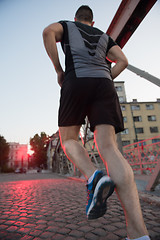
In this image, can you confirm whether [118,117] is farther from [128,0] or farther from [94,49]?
[128,0]

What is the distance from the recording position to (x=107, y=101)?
1.25 m

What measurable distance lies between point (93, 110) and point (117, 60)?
0.56m

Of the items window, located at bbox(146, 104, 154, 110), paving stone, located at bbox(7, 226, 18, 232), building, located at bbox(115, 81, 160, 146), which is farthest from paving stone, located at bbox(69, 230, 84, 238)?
window, located at bbox(146, 104, 154, 110)

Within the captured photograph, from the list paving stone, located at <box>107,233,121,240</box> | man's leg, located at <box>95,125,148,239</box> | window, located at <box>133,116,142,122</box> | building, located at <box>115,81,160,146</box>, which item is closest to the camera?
man's leg, located at <box>95,125,148,239</box>

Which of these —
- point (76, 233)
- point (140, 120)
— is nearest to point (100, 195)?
point (76, 233)

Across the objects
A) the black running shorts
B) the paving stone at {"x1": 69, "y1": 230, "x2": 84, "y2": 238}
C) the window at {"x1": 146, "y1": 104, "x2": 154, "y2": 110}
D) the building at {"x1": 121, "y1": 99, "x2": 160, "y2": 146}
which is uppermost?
the window at {"x1": 146, "y1": 104, "x2": 154, "y2": 110}

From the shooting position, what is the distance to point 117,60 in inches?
58.1

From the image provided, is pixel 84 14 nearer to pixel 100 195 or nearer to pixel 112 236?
pixel 100 195

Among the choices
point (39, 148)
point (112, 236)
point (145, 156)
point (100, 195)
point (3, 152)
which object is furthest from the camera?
point (39, 148)

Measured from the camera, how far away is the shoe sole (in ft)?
A: 3.28

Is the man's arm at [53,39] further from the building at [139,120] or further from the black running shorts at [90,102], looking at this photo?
the building at [139,120]

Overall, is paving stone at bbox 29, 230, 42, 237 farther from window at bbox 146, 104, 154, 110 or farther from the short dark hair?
window at bbox 146, 104, 154, 110

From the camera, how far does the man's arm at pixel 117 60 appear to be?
1.45 meters

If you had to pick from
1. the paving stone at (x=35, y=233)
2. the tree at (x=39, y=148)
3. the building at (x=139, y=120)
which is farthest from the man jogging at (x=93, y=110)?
the tree at (x=39, y=148)
